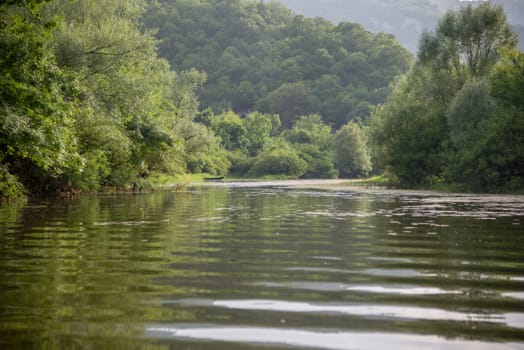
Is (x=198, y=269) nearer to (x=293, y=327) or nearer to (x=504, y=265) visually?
(x=293, y=327)

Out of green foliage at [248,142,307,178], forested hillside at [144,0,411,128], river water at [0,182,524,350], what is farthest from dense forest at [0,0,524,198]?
forested hillside at [144,0,411,128]

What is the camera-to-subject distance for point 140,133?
40.7 m

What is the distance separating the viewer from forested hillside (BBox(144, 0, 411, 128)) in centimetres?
16262

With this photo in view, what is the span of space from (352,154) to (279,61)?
64.9 metres

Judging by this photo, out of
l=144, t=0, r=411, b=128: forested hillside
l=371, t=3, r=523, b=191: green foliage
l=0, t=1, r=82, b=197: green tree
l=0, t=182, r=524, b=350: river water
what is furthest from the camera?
l=144, t=0, r=411, b=128: forested hillside

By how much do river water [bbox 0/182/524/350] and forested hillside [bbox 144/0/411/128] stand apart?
142444 millimetres

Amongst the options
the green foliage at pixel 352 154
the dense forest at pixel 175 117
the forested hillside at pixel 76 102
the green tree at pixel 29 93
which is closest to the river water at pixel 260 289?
the green tree at pixel 29 93

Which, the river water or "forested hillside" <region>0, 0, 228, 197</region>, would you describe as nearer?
the river water

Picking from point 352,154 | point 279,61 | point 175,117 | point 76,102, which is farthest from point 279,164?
point 76,102

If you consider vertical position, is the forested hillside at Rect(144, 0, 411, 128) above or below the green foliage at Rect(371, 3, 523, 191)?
above

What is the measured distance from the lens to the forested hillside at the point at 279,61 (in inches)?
6403

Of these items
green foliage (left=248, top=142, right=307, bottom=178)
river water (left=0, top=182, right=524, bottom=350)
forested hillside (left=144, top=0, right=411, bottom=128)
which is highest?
forested hillside (left=144, top=0, right=411, bottom=128)

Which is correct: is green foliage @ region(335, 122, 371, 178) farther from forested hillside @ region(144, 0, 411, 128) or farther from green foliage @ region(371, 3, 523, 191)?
green foliage @ region(371, 3, 523, 191)

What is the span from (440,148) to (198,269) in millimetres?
47197
